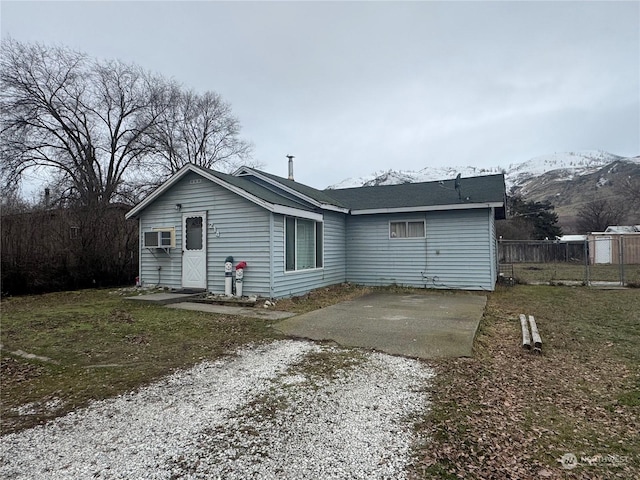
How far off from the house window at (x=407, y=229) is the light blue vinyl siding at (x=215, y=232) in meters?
4.94

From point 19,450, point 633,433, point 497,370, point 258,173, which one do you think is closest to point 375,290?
point 258,173

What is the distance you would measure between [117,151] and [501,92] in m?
21.2

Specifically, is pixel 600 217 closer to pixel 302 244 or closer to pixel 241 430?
pixel 302 244

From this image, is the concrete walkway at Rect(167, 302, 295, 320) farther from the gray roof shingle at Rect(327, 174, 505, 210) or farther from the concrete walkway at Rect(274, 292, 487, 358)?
the gray roof shingle at Rect(327, 174, 505, 210)

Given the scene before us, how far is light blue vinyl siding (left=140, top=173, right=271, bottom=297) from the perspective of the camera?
29.7ft

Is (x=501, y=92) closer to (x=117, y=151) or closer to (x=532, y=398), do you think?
(x=532, y=398)

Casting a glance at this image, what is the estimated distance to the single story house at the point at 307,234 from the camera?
922 cm

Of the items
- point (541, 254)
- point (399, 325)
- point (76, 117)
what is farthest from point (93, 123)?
point (541, 254)

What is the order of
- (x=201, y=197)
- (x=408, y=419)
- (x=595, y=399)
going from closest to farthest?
(x=408, y=419) < (x=595, y=399) < (x=201, y=197)

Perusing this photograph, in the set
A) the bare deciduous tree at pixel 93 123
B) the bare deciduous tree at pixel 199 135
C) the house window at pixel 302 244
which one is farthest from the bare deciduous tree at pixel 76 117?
the house window at pixel 302 244

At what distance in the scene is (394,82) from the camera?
52.1 feet

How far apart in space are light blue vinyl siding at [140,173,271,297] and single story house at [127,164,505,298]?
26mm

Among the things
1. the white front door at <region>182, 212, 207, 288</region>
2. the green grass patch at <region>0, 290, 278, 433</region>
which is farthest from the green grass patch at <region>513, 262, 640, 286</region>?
the green grass patch at <region>0, 290, 278, 433</region>

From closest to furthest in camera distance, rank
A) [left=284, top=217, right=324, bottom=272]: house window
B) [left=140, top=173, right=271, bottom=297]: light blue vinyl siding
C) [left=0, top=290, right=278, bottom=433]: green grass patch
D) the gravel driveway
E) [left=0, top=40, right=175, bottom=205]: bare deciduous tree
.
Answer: the gravel driveway, [left=0, top=290, right=278, bottom=433]: green grass patch, [left=140, top=173, right=271, bottom=297]: light blue vinyl siding, [left=284, top=217, right=324, bottom=272]: house window, [left=0, top=40, right=175, bottom=205]: bare deciduous tree
